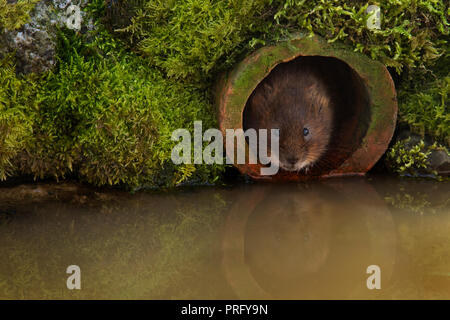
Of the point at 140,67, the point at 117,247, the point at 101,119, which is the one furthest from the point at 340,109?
the point at 117,247

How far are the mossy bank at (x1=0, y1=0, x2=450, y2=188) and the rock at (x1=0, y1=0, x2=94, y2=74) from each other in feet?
0.11

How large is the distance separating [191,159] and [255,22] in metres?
0.96

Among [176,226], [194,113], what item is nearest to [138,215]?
[176,226]

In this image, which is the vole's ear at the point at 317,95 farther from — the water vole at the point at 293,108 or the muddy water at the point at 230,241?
the muddy water at the point at 230,241

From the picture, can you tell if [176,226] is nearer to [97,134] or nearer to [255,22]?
[97,134]

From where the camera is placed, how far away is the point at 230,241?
91.0 inches

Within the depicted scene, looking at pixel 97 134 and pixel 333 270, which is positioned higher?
pixel 97 134

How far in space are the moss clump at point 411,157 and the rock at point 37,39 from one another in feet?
7.81

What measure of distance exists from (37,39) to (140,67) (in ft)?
2.08

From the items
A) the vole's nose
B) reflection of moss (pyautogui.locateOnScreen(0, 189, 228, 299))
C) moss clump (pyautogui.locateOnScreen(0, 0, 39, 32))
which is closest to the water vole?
the vole's nose

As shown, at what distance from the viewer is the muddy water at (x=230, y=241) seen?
1.86m

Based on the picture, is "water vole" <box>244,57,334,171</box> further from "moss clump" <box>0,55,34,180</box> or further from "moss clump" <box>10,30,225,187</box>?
"moss clump" <box>0,55,34,180</box>

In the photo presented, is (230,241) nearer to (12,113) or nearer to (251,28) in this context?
(251,28)

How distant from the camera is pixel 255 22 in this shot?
118 inches
